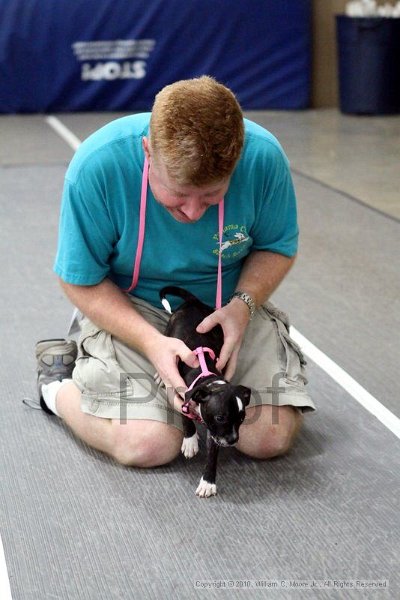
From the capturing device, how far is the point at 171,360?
231cm

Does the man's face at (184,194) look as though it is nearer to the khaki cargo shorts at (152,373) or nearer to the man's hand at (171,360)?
the man's hand at (171,360)

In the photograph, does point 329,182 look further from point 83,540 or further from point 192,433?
point 83,540

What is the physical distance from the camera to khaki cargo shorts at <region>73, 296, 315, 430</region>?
2.47 meters

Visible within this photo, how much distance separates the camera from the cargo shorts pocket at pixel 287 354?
8.45 feet

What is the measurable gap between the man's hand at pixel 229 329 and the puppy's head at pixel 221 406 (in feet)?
0.54

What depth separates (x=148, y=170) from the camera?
2326 millimetres

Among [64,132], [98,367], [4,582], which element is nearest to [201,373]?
[98,367]

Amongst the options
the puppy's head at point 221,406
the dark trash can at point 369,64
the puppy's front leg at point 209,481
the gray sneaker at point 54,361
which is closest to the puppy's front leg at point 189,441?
the puppy's front leg at point 209,481

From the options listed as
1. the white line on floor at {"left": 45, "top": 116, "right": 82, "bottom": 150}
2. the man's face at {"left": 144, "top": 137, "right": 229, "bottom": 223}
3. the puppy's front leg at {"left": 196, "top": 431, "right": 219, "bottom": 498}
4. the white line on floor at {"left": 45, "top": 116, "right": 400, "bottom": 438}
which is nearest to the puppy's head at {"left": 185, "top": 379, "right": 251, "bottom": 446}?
the puppy's front leg at {"left": 196, "top": 431, "right": 219, "bottom": 498}

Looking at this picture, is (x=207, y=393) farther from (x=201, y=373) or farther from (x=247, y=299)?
(x=247, y=299)

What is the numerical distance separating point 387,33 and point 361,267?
13.3 feet

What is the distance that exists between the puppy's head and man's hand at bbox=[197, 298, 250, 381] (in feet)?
0.54

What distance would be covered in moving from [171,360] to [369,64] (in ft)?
19.5

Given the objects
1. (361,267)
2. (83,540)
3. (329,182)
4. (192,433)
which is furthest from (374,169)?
(83,540)
